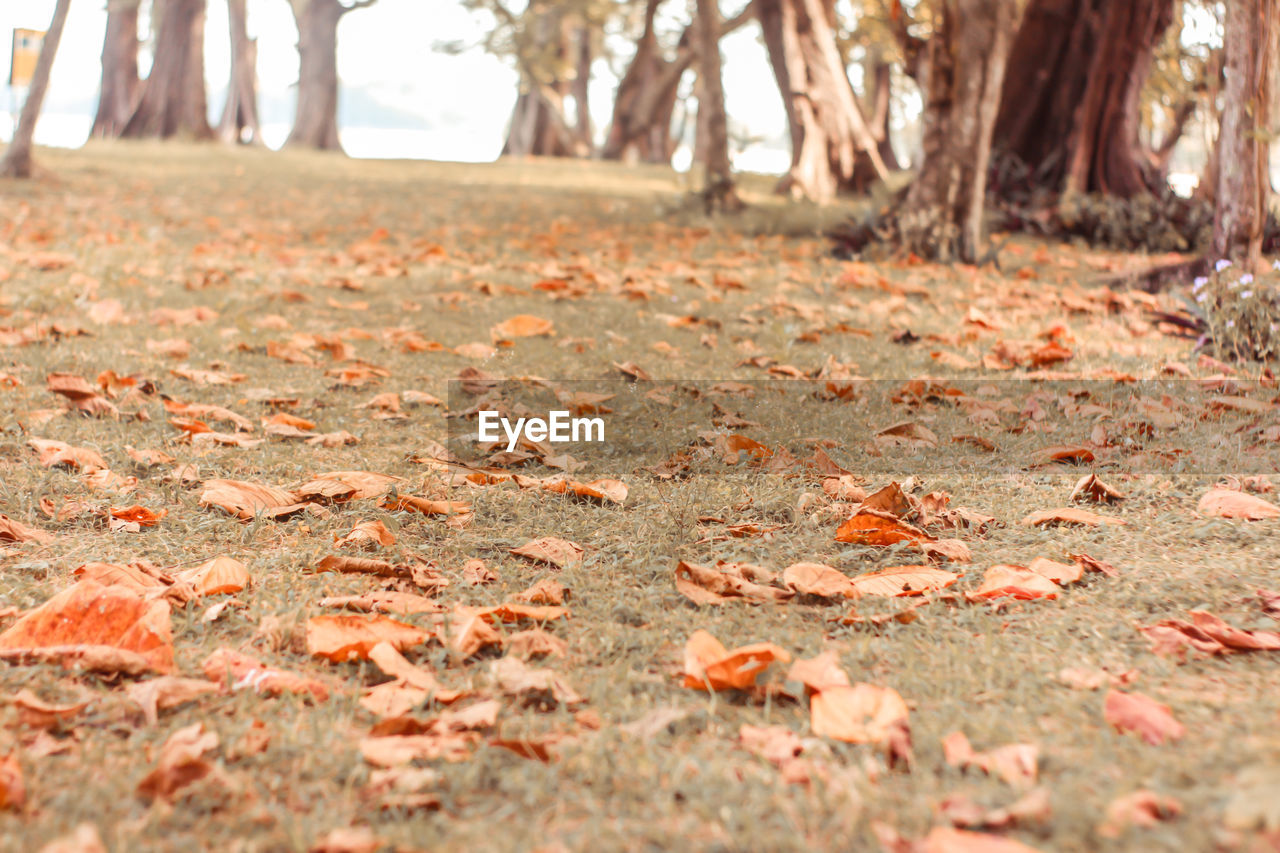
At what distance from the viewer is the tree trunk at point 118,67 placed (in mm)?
23031

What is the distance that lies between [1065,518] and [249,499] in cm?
173

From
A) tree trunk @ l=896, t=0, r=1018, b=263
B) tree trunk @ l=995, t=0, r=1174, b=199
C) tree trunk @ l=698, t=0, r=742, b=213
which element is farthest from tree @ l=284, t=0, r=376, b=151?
tree trunk @ l=896, t=0, r=1018, b=263

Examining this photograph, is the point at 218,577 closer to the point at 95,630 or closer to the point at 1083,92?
the point at 95,630

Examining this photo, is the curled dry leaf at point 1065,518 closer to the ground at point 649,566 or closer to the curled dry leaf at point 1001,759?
the ground at point 649,566

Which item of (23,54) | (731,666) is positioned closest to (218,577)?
(731,666)

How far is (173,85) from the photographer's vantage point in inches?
791

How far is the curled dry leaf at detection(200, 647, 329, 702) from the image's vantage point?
4.99 ft

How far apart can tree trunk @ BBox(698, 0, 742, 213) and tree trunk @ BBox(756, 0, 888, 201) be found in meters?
1.49

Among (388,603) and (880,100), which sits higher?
(880,100)

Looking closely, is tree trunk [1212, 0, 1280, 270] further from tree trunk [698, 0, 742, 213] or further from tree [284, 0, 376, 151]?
tree [284, 0, 376, 151]

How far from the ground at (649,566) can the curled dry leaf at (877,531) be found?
0.04 m

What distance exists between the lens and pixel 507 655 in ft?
5.44

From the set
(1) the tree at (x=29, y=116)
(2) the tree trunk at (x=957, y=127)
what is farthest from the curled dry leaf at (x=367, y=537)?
(1) the tree at (x=29, y=116)

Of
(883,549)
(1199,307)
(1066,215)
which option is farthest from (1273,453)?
(1066,215)
